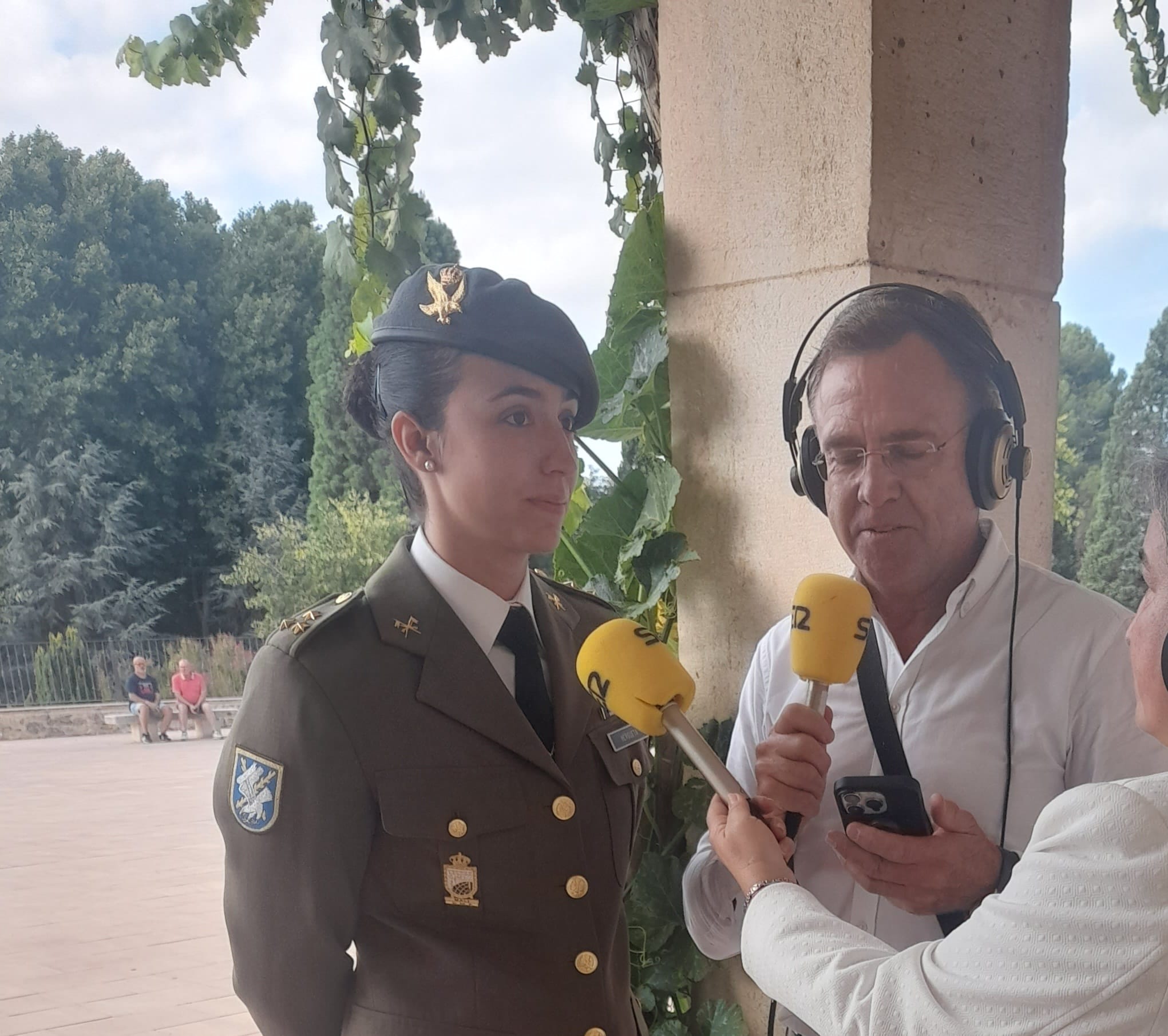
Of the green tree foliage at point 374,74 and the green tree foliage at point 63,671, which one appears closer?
the green tree foliage at point 374,74

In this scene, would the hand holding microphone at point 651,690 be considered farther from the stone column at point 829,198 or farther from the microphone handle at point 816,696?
the stone column at point 829,198

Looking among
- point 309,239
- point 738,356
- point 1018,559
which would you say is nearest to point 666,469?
point 738,356

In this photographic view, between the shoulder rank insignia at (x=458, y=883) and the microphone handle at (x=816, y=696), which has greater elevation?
the microphone handle at (x=816, y=696)

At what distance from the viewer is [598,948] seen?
4.04 ft

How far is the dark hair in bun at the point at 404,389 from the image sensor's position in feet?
3.81

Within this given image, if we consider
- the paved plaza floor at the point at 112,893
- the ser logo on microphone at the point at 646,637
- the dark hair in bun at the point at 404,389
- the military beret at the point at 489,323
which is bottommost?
the paved plaza floor at the point at 112,893

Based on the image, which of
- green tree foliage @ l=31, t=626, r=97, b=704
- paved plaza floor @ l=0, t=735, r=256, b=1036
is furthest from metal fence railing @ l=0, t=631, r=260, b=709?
paved plaza floor @ l=0, t=735, r=256, b=1036

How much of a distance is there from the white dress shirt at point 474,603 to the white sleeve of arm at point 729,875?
0.24m

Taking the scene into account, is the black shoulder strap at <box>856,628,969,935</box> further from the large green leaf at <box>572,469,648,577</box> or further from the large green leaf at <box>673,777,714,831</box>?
the large green leaf at <box>572,469,648,577</box>

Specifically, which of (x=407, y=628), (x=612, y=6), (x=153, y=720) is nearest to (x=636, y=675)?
(x=407, y=628)

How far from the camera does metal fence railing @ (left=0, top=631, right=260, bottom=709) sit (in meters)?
3.09

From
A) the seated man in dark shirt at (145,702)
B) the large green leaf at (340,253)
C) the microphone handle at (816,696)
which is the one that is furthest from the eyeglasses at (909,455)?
the seated man in dark shirt at (145,702)

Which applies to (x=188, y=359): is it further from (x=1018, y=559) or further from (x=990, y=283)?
(x=1018, y=559)

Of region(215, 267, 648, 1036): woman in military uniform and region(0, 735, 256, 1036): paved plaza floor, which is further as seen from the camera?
region(0, 735, 256, 1036): paved plaza floor
